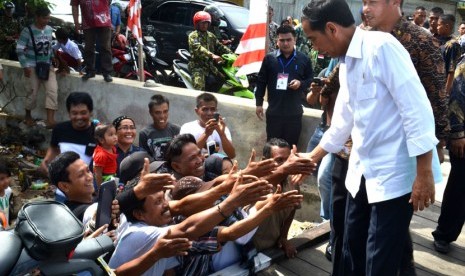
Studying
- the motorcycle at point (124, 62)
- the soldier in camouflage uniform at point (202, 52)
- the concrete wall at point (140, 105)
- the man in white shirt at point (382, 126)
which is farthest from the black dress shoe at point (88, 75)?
the man in white shirt at point (382, 126)

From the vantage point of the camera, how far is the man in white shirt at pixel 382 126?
2.04m

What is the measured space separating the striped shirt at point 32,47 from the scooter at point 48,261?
5935mm

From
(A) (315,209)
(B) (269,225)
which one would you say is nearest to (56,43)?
(A) (315,209)

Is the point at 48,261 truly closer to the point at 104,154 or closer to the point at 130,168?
the point at 130,168

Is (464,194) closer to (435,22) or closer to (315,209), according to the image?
(315,209)

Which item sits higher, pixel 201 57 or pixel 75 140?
pixel 201 57

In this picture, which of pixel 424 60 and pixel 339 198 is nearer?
pixel 424 60

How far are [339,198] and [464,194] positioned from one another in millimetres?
1014

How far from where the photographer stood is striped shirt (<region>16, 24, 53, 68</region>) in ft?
22.7

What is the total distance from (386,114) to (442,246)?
1716 millimetres

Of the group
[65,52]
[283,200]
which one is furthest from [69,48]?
[283,200]

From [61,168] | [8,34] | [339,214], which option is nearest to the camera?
[339,214]

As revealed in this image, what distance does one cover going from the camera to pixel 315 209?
17.7ft

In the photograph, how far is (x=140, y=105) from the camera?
6.49 m
